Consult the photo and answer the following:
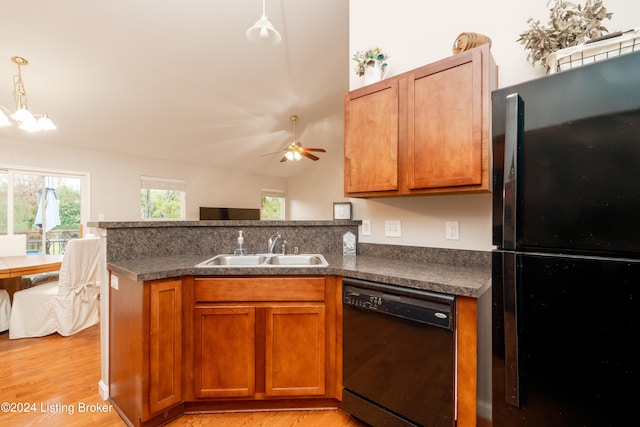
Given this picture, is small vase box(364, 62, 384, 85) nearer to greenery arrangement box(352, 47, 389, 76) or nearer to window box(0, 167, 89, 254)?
greenery arrangement box(352, 47, 389, 76)

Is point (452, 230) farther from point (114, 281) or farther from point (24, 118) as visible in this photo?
point (24, 118)

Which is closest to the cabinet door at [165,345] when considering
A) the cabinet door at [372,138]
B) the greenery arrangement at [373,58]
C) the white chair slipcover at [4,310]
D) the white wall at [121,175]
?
the cabinet door at [372,138]

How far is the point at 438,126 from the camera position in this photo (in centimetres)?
157

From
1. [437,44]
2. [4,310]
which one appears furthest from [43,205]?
[437,44]

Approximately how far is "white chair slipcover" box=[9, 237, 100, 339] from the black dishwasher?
281 centimetres

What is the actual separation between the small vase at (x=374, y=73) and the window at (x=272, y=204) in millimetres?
6129

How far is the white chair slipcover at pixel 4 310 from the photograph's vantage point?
283cm

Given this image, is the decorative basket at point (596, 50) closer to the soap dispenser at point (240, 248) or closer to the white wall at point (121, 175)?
the soap dispenser at point (240, 248)

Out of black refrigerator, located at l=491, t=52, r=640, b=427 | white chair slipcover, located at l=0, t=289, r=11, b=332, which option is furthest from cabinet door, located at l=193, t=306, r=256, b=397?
white chair slipcover, located at l=0, t=289, r=11, b=332

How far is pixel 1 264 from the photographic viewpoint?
2734 millimetres

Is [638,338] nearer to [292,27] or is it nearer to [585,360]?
[585,360]

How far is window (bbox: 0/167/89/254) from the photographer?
4.05 meters

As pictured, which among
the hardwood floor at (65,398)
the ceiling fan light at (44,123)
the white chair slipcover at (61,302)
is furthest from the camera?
the white chair slipcover at (61,302)

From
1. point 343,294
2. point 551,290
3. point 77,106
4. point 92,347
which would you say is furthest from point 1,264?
point 551,290
